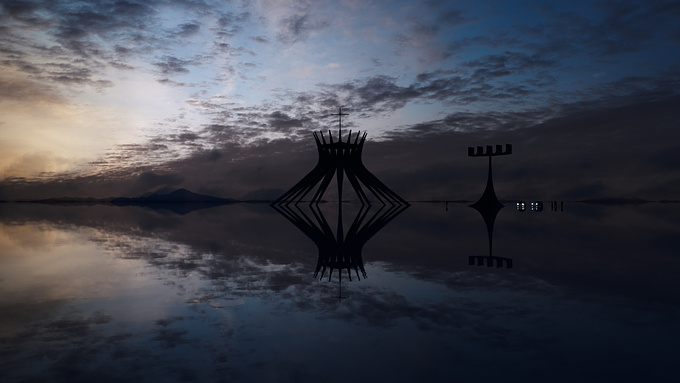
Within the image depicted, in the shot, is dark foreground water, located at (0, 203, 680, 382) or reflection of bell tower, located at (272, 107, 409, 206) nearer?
dark foreground water, located at (0, 203, 680, 382)

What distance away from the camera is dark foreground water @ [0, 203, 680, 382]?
3342 mm

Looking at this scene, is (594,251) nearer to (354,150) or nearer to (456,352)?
(456,352)

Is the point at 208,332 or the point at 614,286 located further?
the point at 614,286

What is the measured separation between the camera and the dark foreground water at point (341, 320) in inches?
132

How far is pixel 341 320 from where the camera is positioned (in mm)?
4598

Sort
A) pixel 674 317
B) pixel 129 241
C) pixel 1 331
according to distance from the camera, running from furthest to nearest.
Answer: pixel 129 241 → pixel 674 317 → pixel 1 331

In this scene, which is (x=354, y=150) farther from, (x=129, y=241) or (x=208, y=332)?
(x=208, y=332)

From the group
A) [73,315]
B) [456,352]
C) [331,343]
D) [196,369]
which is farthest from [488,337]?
[73,315]

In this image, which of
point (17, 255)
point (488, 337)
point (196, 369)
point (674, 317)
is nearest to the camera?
point (196, 369)

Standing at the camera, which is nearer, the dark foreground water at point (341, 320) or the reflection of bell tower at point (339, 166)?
the dark foreground water at point (341, 320)

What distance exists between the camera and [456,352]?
365cm

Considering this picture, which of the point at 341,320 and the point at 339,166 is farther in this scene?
the point at 339,166

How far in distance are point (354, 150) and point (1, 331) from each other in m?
27.9

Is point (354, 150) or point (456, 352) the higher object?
point (354, 150)
